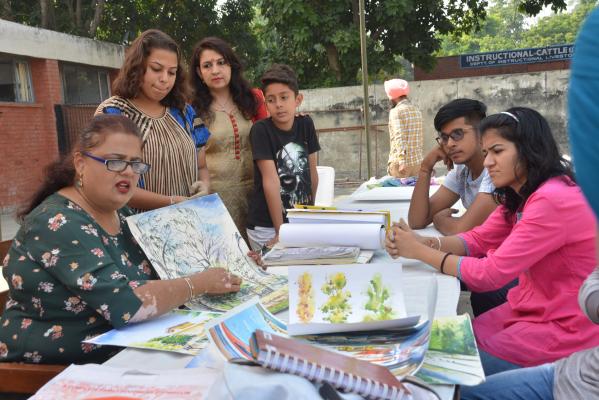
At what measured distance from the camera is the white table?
1275mm

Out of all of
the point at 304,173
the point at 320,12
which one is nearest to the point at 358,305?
the point at 304,173

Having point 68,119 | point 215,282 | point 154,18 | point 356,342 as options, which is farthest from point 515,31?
point 356,342

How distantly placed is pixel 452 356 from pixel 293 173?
5.59 ft

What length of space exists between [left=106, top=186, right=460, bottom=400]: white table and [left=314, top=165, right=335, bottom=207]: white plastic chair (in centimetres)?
108

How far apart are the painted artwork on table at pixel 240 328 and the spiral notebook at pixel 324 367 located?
0.18 metres

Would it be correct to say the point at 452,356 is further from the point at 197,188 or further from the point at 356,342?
the point at 197,188

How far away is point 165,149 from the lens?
2.38 m

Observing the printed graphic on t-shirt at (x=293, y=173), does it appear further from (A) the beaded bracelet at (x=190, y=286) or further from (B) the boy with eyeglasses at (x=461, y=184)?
(A) the beaded bracelet at (x=190, y=286)

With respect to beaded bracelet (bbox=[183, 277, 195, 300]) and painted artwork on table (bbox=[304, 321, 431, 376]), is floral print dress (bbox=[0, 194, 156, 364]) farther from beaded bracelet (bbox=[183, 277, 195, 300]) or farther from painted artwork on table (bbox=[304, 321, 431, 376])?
painted artwork on table (bbox=[304, 321, 431, 376])

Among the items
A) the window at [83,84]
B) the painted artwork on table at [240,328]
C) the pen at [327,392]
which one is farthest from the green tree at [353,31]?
the pen at [327,392]

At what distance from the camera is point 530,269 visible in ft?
6.00

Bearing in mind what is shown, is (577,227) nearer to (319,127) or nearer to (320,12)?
(319,127)

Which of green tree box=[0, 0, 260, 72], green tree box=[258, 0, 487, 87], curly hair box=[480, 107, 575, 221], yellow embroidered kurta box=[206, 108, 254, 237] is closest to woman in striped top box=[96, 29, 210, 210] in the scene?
yellow embroidered kurta box=[206, 108, 254, 237]

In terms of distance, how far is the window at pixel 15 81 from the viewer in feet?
33.2
